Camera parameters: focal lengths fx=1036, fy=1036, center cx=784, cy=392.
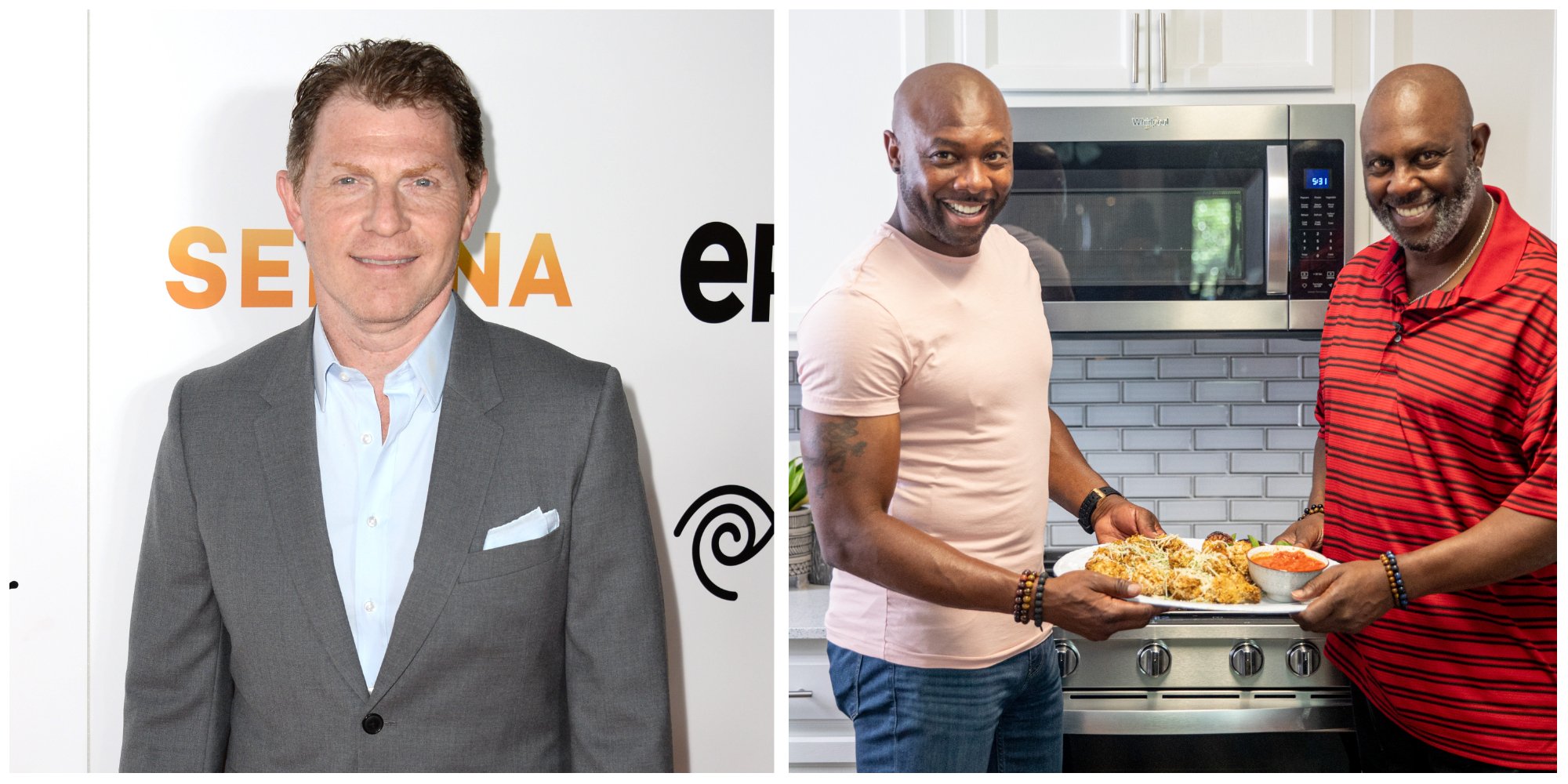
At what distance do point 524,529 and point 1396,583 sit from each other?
3.55 ft

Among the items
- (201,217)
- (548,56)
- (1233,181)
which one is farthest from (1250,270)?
(201,217)

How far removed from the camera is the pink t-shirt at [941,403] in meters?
1.41

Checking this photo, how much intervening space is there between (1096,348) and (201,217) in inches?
69.2

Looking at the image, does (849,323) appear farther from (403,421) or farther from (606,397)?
(403,421)

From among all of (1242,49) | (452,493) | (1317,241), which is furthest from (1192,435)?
(452,493)

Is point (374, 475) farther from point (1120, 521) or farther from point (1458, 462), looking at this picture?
point (1458, 462)

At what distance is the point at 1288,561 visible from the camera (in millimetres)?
1360

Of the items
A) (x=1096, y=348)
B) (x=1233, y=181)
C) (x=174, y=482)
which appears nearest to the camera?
(x=174, y=482)

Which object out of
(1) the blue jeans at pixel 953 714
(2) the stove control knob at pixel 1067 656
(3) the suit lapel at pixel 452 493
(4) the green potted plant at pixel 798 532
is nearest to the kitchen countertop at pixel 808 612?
(4) the green potted plant at pixel 798 532

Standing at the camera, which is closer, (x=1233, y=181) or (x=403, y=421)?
(x=403, y=421)

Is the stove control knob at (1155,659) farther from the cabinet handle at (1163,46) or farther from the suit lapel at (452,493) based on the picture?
the suit lapel at (452,493)

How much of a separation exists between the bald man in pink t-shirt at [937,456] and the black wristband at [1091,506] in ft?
0.62

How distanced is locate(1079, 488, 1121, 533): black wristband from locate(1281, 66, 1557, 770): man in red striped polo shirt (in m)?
0.34

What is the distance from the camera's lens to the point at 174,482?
1.27m
